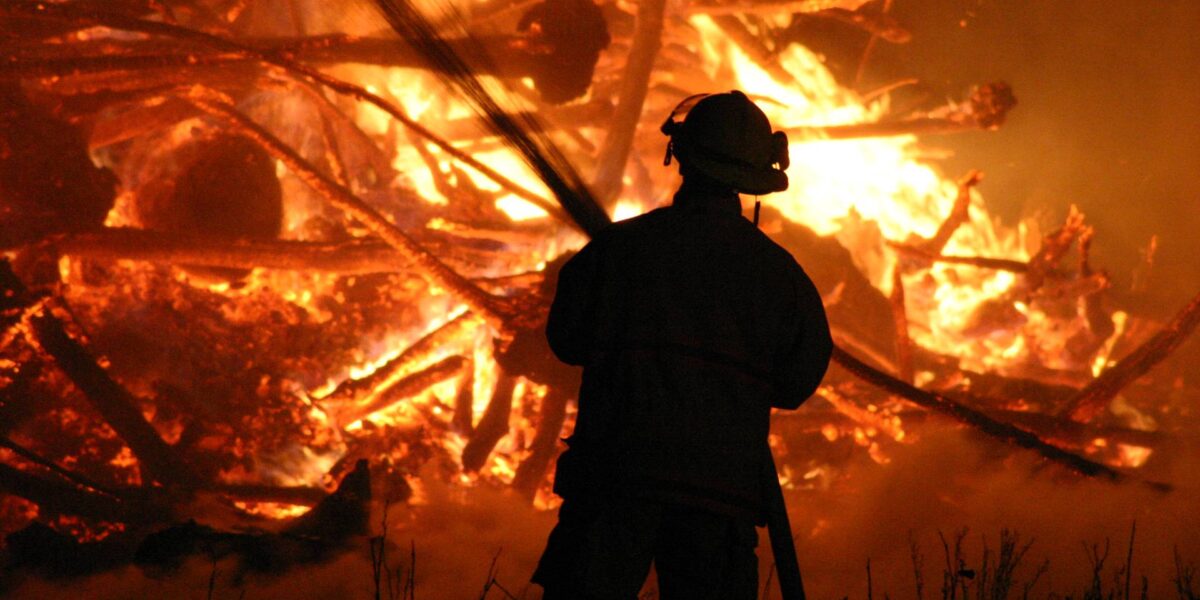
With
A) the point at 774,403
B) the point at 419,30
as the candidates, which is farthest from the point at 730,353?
the point at 419,30

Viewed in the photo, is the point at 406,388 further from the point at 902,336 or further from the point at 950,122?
the point at 950,122

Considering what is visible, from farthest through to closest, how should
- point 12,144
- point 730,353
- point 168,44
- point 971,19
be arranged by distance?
point 971,19 < point 168,44 < point 12,144 < point 730,353

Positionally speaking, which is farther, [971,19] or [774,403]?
[971,19]

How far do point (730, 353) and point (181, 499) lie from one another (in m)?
4.56

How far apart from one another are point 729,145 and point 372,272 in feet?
16.7

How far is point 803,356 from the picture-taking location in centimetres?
→ 287

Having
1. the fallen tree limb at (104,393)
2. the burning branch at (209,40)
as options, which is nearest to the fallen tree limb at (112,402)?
the fallen tree limb at (104,393)

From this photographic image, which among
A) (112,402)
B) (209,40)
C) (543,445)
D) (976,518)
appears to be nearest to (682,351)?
(543,445)

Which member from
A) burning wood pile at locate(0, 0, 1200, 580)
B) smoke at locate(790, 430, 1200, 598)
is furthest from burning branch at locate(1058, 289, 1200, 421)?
smoke at locate(790, 430, 1200, 598)

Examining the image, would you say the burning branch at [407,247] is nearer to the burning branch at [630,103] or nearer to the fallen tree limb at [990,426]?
the burning branch at [630,103]

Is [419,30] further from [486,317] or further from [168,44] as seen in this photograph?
[168,44]

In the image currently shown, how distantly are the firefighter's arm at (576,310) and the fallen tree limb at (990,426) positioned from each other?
3575 millimetres

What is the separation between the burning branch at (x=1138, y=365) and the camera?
685 cm

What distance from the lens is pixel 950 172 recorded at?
38.4 feet
